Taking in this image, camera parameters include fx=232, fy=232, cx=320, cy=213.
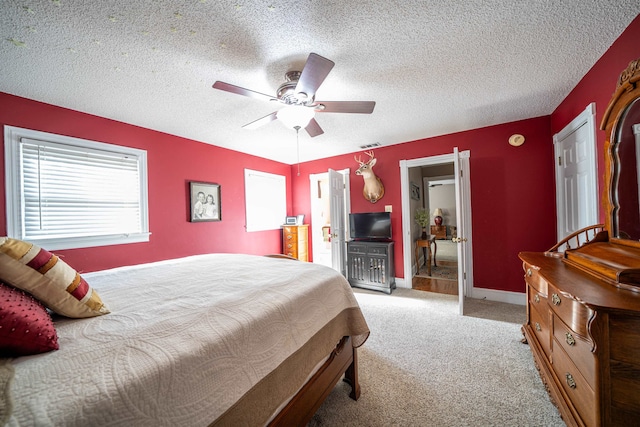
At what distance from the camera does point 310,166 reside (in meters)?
4.86

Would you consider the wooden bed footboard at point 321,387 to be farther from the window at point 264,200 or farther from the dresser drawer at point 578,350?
the window at point 264,200

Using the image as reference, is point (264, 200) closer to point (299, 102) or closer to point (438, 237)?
point (299, 102)

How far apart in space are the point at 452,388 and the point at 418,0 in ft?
8.26

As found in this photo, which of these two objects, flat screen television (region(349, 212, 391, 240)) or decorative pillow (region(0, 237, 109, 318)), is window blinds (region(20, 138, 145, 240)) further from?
flat screen television (region(349, 212, 391, 240))

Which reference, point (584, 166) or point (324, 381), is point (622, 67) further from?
point (324, 381)

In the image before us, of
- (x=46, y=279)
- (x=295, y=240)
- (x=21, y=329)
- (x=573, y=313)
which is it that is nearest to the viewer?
(x=21, y=329)

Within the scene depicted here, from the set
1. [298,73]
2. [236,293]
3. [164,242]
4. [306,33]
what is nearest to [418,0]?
[306,33]

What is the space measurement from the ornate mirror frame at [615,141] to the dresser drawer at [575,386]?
2.55ft

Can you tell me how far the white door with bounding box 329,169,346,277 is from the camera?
386 centimetres

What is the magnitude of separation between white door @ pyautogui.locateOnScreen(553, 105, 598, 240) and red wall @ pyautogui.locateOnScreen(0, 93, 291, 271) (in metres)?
4.23

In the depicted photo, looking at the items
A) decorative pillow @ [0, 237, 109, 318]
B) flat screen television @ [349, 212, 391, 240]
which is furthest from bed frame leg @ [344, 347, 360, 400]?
flat screen television @ [349, 212, 391, 240]

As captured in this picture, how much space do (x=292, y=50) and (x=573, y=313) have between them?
7.30 feet

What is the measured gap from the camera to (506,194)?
3166 millimetres

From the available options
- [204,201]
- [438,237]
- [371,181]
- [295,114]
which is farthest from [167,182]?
[438,237]
